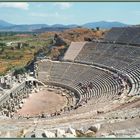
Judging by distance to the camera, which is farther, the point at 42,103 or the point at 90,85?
the point at 90,85

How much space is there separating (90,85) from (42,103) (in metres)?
6.70

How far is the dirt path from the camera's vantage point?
4094cm

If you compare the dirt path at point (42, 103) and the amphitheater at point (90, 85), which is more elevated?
the amphitheater at point (90, 85)

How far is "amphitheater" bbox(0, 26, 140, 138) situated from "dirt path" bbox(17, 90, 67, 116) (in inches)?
5.4

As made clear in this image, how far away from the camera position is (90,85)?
1788 inches

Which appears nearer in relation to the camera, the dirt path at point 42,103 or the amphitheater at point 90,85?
the amphitheater at point 90,85

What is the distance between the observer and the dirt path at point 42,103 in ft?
134

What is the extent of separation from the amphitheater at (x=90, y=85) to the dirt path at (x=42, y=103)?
14 centimetres

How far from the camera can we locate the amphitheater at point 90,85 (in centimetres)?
2683

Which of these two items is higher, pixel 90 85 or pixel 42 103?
pixel 90 85

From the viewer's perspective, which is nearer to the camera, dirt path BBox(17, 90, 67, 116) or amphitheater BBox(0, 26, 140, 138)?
amphitheater BBox(0, 26, 140, 138)

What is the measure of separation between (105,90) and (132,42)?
63.7 feet

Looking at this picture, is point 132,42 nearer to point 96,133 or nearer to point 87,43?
point 87,43

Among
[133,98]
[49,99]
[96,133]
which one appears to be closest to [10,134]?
[96,133]
